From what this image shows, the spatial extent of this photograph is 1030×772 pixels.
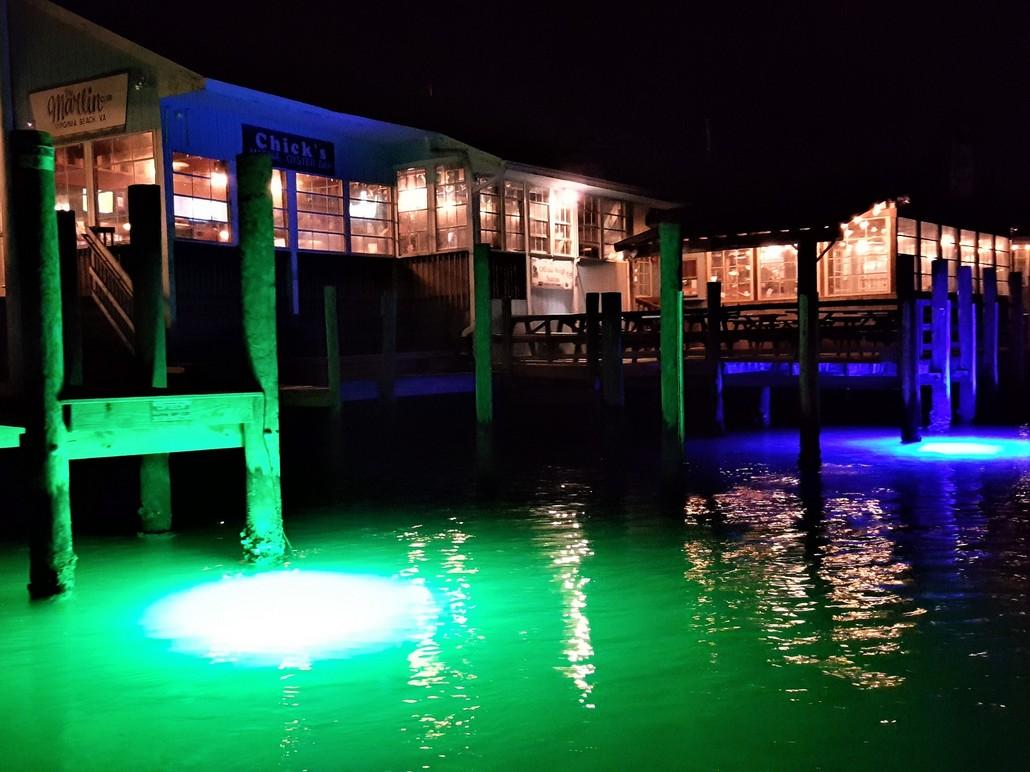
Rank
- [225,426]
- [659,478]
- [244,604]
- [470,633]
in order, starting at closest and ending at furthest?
[470,633], [244,604], [225,426], [659,478]

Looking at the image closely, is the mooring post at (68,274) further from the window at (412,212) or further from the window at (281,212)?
the window at (412,212)

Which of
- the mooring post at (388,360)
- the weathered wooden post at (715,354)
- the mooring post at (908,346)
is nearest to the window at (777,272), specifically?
the weathered wooden post at (715,354)

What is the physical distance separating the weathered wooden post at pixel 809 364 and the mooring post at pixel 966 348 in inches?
220

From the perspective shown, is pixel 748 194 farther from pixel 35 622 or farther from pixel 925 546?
pixel 35 622

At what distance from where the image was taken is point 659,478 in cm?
1642

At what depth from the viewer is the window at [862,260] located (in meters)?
28.5

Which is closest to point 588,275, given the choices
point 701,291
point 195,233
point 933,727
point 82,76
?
point 701,291

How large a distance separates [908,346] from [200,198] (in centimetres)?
1364

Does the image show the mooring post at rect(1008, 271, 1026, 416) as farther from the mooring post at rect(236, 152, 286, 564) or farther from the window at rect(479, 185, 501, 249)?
the mooring post at rect(236, 152, 286, 564)

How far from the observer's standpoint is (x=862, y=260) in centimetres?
2902

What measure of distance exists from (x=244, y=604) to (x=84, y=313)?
10742mm

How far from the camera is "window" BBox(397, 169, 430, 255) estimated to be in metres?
26.0

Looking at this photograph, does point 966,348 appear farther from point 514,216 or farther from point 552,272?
point 514,216

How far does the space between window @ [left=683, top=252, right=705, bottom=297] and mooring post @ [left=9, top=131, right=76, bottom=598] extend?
2460 centimetres
